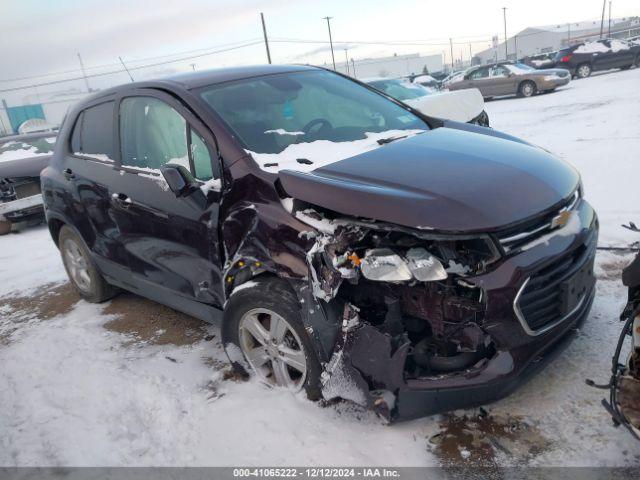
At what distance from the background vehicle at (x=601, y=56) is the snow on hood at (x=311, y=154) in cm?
2180

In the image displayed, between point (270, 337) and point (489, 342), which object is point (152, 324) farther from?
point (489, 342)

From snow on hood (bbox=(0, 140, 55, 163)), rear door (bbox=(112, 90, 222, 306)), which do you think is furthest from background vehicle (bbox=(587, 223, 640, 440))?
snow on hood (bbox=(0, 140, 55, 163))

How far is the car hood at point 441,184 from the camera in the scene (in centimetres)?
224

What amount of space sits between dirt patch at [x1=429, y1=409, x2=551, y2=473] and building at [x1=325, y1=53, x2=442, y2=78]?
7486 cm

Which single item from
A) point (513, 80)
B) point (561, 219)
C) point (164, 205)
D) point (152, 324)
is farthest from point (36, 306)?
point (513, 80)

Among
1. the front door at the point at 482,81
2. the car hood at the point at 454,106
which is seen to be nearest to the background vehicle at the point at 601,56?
the front door at the point at 482,81

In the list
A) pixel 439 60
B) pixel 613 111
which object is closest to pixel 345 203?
pixel 613 111

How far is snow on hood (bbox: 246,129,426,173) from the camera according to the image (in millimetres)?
2771

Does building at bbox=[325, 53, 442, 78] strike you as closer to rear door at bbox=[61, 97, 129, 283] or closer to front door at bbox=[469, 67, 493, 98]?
front door at bbox=[469, 67, 493, 98]

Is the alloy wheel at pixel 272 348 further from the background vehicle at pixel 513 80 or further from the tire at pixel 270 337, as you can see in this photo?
the background vehicle at pixel 513 80

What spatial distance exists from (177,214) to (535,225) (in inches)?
80.7

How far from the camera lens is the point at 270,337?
282 cm

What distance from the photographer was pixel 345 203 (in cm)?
238

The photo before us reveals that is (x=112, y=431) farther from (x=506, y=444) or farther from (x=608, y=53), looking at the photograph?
(x=608, y=53)
